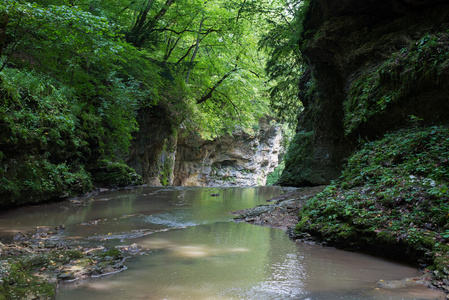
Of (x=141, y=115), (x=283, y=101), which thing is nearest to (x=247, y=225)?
(x=283, y=101)

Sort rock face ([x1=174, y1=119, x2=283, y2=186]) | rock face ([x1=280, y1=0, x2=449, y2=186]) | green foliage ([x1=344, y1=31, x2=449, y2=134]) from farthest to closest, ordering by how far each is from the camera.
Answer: rock face ([x1=174, y1=119, x2=283, y2=186]), rock face ([x1=280, y1=0, x2=449, y2=186]), green foliage ([x1=344, y1=31, x2=449, y2=134])

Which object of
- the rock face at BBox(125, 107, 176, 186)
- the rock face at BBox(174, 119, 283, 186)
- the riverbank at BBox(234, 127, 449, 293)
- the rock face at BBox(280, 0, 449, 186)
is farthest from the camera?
the rock face at BBox(174, 119, 283, 186)

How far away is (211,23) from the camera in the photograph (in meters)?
17.6

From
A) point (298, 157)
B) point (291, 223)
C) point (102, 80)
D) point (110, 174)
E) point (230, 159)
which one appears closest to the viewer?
point (291, 223)

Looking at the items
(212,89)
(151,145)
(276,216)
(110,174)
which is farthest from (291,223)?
(212,89)

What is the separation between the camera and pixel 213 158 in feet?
109

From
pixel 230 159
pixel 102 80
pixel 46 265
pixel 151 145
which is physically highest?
pixel 102 80

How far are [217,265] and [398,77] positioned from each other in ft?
20.5

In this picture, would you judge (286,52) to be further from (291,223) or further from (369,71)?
(291,223)

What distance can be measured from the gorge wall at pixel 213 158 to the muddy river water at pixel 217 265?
13786 millimetres

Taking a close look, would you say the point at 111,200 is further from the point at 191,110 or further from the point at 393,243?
the point at 191,110

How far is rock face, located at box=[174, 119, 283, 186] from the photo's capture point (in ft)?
99.6

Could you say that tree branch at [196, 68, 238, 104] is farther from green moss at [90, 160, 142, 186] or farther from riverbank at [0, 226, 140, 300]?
riverbank at [0, 226, 140, 300]

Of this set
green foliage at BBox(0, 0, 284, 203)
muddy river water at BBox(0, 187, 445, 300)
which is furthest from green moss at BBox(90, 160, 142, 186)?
muddy river water at BBox(0, 187, 445, 300)
